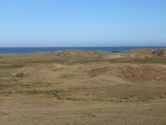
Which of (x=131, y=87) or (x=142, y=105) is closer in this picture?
(x=142, y=105)

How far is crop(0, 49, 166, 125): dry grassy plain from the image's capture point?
17042mm

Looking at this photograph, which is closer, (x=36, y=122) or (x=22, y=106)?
(x=36, y=122)

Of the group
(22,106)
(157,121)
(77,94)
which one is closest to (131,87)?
(77,94)

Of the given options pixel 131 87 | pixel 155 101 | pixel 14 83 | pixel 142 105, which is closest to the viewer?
pixel 142 105

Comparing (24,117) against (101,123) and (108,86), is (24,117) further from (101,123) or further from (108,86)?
(108,86)

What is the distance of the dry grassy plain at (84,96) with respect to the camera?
17042 mm

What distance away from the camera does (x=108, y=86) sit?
28703 millimetres

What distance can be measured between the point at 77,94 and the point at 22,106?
198 inches

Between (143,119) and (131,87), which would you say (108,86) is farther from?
(143,119)

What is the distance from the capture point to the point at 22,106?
20.9m

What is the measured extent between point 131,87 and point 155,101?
5939 mm

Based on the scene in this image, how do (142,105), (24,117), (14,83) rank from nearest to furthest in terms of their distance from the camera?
(24,117), (142,105), (14,83)

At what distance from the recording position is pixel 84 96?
938 inches

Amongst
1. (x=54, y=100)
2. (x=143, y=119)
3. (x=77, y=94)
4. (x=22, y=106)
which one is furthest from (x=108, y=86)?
(x=143, y=119)
